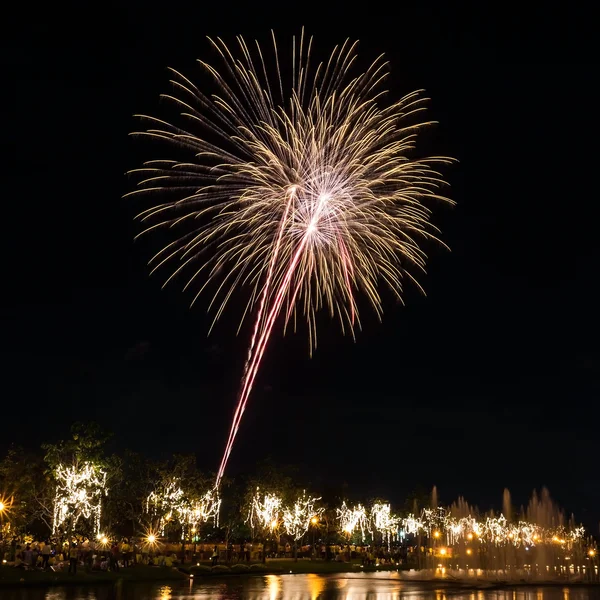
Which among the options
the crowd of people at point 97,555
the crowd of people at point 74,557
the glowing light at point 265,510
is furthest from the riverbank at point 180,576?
the glowing light at point 265,510

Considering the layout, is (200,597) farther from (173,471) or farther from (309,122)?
(173,471)

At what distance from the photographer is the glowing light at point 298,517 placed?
6300 cm

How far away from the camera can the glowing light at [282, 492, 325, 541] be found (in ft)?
207

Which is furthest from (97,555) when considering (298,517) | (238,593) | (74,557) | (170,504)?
(298,517)

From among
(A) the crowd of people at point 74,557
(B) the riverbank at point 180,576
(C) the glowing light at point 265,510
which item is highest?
(C) the glowing light at point 265,510

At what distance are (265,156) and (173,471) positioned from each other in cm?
2761

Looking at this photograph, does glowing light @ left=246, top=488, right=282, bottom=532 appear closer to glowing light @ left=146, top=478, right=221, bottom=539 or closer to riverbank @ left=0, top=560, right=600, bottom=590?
riverbank @ left=0, top=560, right=600, bottom=590

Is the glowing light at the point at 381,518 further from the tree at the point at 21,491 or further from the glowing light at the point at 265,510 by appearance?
the tree at the point at 21,491

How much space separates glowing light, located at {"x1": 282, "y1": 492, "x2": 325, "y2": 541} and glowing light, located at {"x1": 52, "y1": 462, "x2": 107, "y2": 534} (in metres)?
26.2

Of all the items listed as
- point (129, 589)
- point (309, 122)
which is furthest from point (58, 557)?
point (309, 122)

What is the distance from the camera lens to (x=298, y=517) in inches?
2517

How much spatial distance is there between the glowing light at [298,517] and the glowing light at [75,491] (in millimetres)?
26179

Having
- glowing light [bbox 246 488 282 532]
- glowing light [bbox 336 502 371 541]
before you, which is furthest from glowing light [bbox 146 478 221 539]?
glowing light [bbox 336 502 371 541]

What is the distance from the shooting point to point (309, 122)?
2677 centimetres
